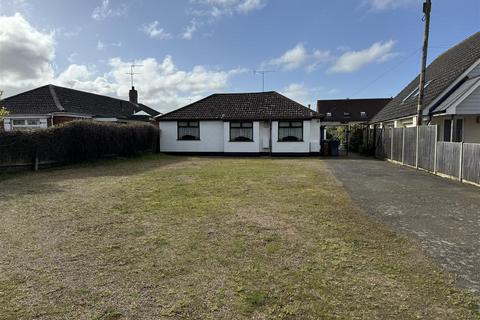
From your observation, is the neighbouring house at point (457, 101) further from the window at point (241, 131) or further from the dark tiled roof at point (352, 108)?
the dark tiled roof at point (352, 108)

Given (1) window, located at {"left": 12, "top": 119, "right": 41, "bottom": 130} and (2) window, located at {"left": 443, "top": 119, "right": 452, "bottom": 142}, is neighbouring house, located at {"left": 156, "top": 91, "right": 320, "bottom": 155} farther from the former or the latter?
(1) window, located at {"left": 12, "top": 119, "right": 41, "bottom": 130}

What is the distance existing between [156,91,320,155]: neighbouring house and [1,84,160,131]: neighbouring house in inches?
210

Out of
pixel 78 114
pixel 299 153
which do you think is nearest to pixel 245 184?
pixel 299 153

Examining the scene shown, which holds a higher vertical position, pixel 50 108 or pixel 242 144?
pixel 50 108

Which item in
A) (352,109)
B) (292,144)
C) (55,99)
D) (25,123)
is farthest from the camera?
(352,109)

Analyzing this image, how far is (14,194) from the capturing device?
8.30 meters

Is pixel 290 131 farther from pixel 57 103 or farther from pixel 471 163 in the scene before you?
pixel 57 103

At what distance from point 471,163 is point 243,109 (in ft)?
51.1

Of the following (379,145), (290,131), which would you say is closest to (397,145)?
(379,145)

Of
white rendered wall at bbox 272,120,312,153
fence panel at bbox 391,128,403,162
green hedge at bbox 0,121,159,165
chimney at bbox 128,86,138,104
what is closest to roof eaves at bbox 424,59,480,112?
fence panel at bbox 391,128,403,162

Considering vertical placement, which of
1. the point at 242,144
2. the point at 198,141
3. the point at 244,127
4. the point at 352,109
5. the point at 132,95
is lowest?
the point at 242,144

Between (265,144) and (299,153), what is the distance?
248 cm

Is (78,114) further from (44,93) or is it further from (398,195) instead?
(398,195)

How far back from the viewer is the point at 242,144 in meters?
22.5
